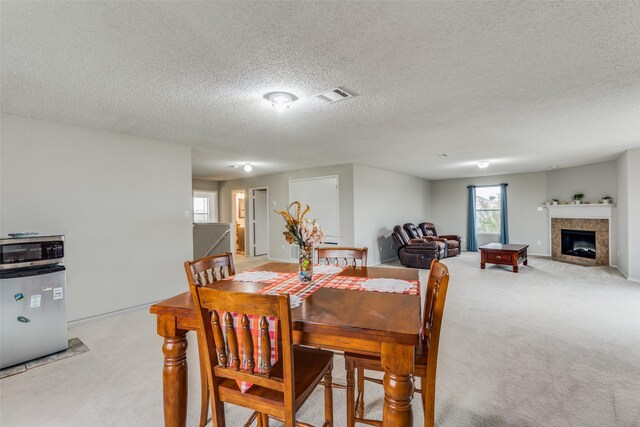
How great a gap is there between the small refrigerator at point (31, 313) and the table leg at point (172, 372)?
1905mm

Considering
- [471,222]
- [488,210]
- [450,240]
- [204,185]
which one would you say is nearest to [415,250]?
[450,240]

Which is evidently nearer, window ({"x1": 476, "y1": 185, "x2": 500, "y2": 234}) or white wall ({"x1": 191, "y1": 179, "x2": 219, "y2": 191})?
white wall ({"x1": 191, "y1": 179, "x2": 219, "y2": 191})

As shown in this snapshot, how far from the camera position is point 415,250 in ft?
22.4

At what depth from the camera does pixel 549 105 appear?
9.80ft

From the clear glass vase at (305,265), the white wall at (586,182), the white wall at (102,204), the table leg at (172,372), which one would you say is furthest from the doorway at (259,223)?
the white wall at (586,182)

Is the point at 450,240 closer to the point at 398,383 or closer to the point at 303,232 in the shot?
the point at 303,232

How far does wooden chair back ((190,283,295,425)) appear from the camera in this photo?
1.15 metres

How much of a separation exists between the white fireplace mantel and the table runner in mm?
7392

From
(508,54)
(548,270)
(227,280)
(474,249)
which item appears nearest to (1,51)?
(227,280)

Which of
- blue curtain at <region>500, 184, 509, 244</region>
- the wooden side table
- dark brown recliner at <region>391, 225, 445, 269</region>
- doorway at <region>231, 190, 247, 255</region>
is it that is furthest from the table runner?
blue curtain at <region>500, 184, 509, 244</region>

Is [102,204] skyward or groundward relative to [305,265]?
skyward

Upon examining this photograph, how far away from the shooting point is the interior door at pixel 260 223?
8.58 m

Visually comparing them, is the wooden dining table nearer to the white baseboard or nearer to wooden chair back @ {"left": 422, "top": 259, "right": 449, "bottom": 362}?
wooden chair back @ {"left": 422, "top": 259, "right": 449, "bottom": 362}

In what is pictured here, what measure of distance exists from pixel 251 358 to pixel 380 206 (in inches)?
253
